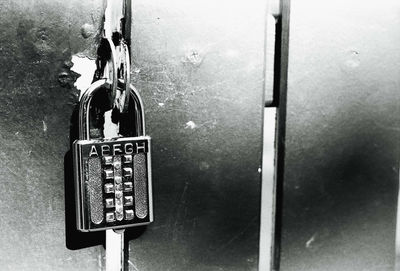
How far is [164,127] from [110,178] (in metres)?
0.18

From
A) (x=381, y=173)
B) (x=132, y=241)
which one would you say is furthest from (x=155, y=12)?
(x=381, y=173)

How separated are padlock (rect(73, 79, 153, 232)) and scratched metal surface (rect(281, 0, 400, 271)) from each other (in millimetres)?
348

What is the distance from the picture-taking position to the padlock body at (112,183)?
36.7 inches

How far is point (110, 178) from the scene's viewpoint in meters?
0.95

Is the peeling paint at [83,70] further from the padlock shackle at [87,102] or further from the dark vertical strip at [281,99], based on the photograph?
the dark vertical strip at [281,99]

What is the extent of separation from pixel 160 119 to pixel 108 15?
219 mm

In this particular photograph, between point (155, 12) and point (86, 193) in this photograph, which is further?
point (155, 12)

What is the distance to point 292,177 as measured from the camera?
1.18m

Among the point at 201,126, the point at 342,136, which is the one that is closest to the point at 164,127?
the point at 201,126

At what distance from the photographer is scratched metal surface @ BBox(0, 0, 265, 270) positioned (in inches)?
38.9

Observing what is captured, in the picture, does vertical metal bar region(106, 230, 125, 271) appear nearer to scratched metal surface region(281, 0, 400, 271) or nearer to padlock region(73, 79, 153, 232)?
padlock region(73, 79, 153, 232)

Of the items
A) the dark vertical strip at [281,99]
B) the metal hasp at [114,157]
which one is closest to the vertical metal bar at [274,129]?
the dark vertical strip at [281,99]

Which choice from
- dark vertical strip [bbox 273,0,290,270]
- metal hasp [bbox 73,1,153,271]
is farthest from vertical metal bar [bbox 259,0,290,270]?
metal hasp [bbox 73,1,153,271]

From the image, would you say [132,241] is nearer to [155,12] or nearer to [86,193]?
[86,193]
